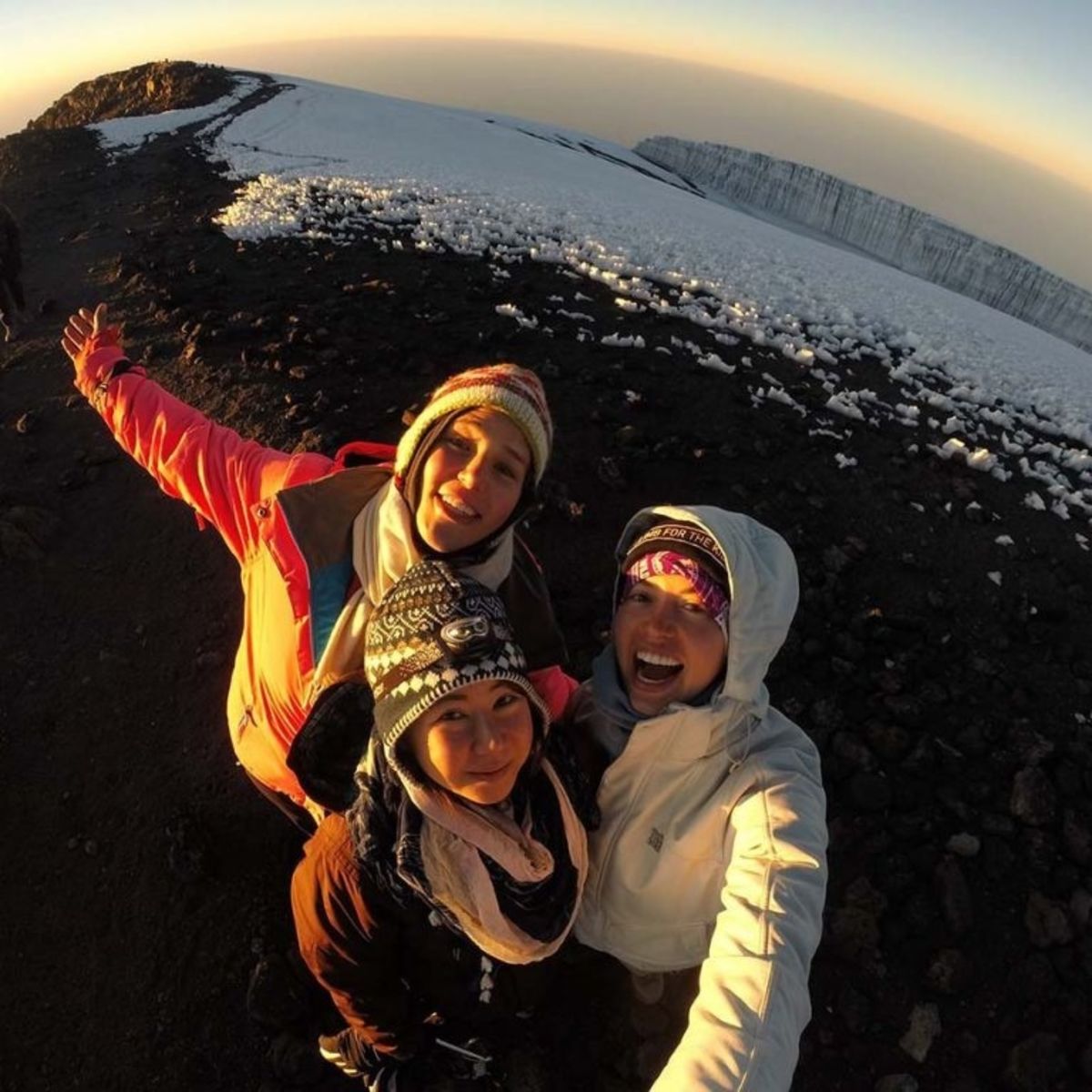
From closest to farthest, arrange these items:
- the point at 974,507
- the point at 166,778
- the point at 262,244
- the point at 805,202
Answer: the point at 166,778, the point at 974,507, the point at 262,244, the point at 805,202

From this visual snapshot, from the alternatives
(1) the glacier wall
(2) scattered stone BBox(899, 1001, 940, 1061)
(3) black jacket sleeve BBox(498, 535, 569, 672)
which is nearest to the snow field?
(2) scattered stone BBox(899, 1001, 940, 1061)

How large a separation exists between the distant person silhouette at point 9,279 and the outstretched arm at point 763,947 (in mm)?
11107

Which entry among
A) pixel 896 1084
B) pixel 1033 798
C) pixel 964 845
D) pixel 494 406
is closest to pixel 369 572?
pixel 494 406

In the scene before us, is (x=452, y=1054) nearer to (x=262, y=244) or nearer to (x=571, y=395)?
(x=571, y=395)

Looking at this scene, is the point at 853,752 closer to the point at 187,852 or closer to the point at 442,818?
the point at 442,818

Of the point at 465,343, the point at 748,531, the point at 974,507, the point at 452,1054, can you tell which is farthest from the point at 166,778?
the point at 974,507

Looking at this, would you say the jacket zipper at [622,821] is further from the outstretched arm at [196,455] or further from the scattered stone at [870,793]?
the scattered stone at [870,793]

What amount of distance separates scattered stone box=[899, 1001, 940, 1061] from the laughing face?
231 cm

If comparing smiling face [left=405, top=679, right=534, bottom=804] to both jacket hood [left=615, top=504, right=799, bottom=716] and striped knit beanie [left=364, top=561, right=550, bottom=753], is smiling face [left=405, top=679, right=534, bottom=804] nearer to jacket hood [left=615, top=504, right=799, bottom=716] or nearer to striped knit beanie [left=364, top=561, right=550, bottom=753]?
striped knit beanie [left=364, top=561, right=550, bottom=753]

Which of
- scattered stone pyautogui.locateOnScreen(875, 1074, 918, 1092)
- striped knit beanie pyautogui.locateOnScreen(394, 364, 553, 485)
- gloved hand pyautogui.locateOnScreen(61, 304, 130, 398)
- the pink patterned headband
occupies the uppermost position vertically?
striped knit beanie pyautogui.locateOnScreen(394, 364, 553, 485)

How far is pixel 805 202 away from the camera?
54.9 meters

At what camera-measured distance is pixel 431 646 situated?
2217 mm

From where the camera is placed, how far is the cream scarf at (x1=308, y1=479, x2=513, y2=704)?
105 inches

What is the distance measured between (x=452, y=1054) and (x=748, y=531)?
2.63 metres
